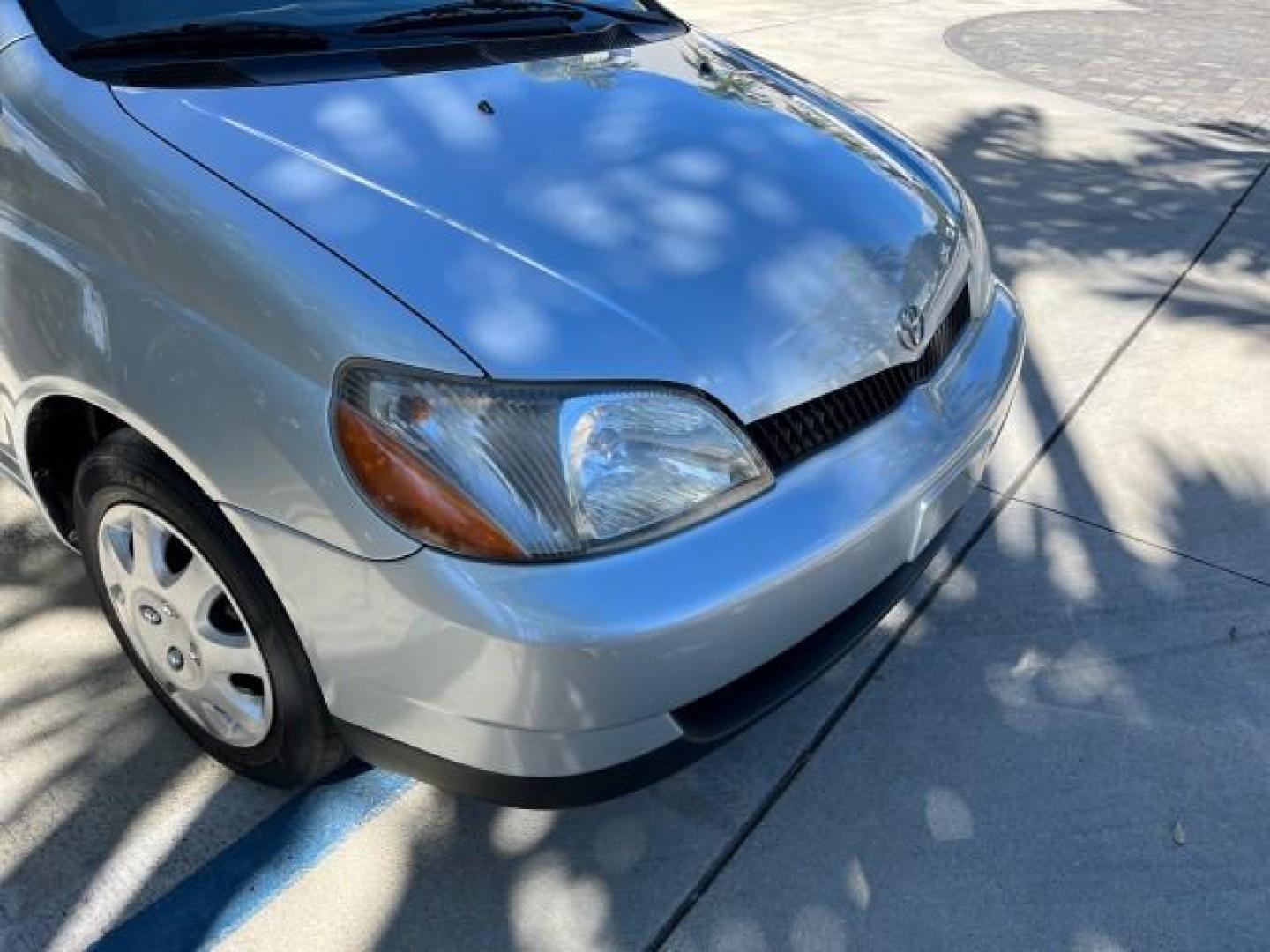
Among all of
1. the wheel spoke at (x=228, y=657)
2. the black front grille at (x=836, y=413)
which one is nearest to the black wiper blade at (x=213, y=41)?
the wheel spoke at (x=228, y=657)

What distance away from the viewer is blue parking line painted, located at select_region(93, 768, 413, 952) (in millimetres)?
1931

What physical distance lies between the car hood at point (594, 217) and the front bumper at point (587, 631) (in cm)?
21

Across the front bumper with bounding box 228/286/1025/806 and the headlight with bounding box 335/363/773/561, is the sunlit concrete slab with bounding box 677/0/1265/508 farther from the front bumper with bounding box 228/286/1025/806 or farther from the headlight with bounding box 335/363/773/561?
the headlight with bounding box 335/363/773/561

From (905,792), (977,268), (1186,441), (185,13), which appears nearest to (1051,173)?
(1186,441)

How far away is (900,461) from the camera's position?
1968mm

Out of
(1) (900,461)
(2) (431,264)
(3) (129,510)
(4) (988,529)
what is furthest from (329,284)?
(4) (988,529)

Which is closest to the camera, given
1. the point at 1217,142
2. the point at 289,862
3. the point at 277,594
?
the point at 277,594

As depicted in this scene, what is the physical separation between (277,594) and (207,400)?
31 centimetres

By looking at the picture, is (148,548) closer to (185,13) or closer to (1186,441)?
(185,13)

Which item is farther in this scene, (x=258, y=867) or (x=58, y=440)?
(x=58, y=440)

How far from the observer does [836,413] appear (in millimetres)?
1923

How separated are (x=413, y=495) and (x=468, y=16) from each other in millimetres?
1401

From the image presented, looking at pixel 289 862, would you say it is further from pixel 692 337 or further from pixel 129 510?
pixel 692 337

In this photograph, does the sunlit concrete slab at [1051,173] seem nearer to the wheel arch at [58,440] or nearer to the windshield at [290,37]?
the windshield at [290,37]
